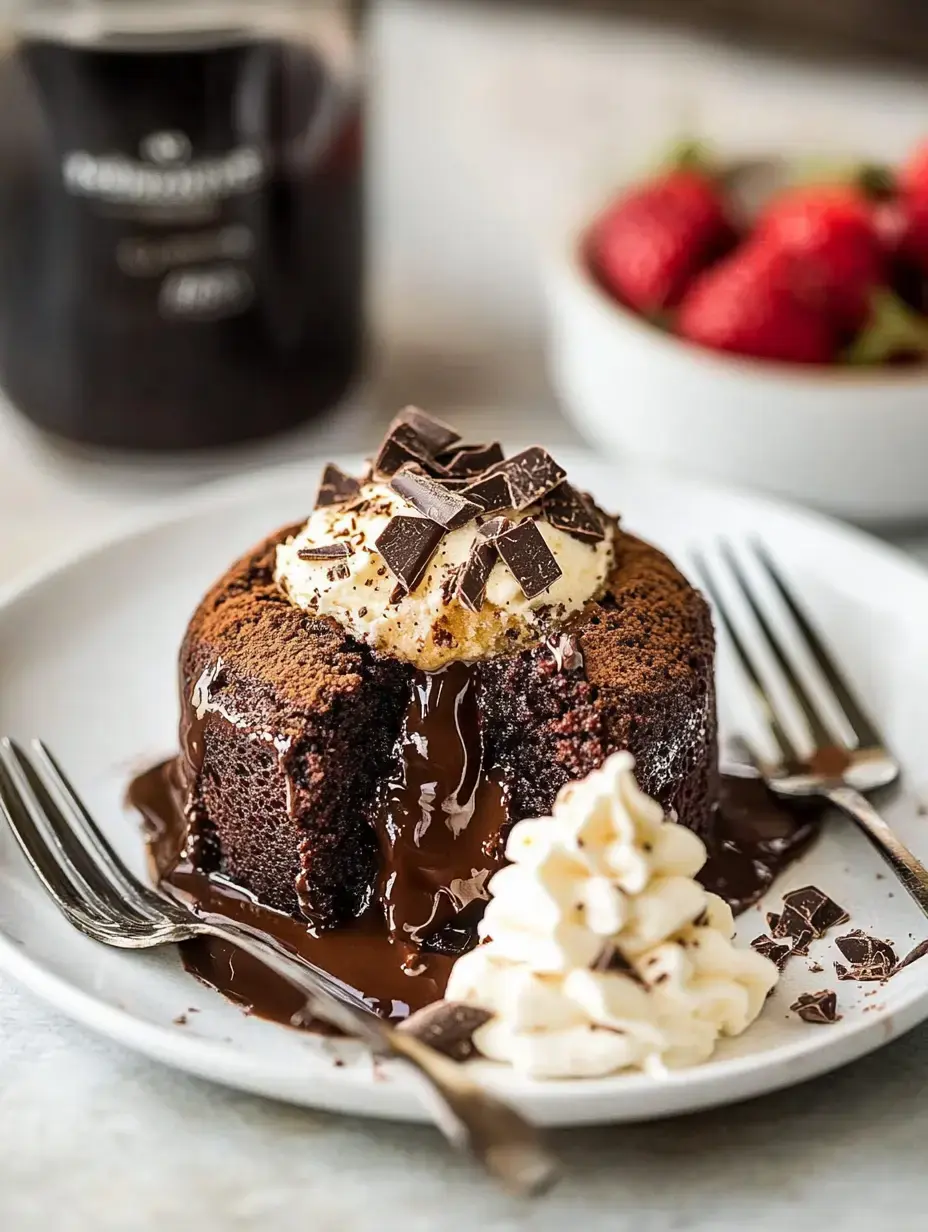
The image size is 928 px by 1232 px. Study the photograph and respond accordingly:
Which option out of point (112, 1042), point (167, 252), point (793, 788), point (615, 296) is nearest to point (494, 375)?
point (615, 296)

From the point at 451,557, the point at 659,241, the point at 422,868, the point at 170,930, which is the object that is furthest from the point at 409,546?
the point at 659,241

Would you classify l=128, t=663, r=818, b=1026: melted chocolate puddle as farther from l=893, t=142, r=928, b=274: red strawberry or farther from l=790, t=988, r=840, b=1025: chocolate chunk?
l=893, t=142, r=928, b=274: red strawberry

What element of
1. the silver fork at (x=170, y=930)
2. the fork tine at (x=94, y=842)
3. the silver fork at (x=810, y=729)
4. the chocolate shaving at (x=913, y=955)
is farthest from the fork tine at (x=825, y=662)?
the fork tine at (x=94, y=842)

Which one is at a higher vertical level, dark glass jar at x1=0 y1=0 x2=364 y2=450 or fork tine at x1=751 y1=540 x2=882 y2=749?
dark glass jar at x1=0 y1=0 x2=364 y2=450

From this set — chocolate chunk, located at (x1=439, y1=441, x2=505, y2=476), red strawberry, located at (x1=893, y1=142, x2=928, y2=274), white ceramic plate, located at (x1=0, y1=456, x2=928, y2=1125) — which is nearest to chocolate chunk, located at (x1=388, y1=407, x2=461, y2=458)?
chocolate chunk, located at (x1=439, y1=441, x2=505, y2=476)

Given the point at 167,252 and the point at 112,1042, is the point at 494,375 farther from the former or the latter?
the point at 112,1042

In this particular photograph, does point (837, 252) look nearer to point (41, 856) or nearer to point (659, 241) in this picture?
point (659, 241)

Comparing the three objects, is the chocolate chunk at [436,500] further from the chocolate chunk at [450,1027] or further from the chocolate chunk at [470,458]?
the chocolate chunk at [450,1027]
